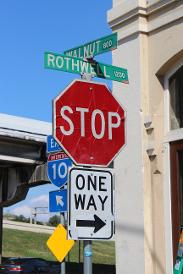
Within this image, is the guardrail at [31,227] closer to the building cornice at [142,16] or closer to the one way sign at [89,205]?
the building cornice at [142,16]

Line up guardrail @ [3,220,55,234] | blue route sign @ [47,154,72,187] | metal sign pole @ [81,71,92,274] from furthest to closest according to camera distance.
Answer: guardrail @ [3,220,55,234] → blue route sign @ [47,154,72,187] → metal sign pole @ [81,71,92,274]

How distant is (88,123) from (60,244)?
631 cm

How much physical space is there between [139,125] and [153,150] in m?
0.50

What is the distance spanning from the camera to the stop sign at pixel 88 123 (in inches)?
243

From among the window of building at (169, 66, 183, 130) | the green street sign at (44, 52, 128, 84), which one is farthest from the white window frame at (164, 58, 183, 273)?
the green street sign at (44, 52, 128, 84)

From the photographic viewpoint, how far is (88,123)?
6.31m

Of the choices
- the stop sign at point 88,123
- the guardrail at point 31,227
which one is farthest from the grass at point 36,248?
the stop sign at point 88,123

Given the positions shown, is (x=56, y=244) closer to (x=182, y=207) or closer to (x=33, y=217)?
(x=182, y=207)

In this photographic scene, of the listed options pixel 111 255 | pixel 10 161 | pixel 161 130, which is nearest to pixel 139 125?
pixel 161 130

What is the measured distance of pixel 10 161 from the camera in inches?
818

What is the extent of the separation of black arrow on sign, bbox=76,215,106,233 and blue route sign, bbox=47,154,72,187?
5414mm

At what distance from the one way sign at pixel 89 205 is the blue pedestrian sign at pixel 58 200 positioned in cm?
557

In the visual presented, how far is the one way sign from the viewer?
5.98 meters

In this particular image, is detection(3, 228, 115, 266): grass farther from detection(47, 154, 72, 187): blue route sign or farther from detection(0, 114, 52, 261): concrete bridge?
detection(47, 154, 72, 187): blue route sign
